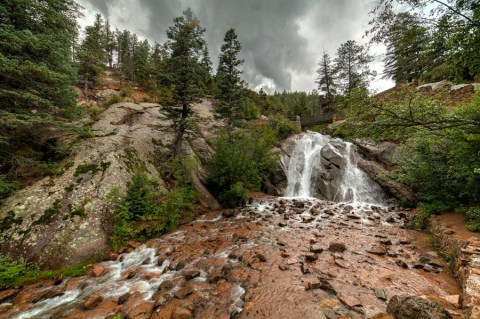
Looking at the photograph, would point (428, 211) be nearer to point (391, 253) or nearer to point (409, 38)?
point (391, 253)

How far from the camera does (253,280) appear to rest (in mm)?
5051

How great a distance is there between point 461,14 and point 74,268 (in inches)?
466

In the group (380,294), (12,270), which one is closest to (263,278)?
(380,294)

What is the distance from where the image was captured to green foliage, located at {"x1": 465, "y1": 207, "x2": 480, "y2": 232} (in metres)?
6.41

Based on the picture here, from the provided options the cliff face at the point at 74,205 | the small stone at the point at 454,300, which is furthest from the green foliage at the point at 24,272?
the small stone at the point at 454,300

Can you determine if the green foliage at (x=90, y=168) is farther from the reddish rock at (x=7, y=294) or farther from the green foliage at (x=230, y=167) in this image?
the green foliage at (x=230, y=167)

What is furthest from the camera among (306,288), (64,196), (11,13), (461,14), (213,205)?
(213,205)

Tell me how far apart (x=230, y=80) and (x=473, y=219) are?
17.0 metres

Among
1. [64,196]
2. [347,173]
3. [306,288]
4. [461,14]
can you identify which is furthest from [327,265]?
[347,173]

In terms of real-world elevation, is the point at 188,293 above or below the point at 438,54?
below

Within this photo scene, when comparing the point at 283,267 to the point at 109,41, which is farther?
the point at 109,41

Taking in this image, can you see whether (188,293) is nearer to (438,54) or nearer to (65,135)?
(438,54)

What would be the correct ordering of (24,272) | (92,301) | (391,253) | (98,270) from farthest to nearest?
1. (391,253)
2. (98,270)
3. (24,272)
4. (92,301)

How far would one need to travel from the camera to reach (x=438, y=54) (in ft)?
16.9
